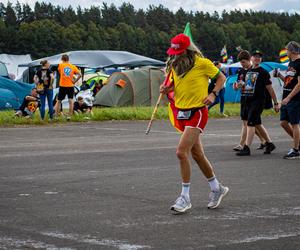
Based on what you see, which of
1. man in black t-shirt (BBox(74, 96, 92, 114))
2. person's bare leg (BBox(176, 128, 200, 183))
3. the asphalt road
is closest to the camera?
the asphalt road

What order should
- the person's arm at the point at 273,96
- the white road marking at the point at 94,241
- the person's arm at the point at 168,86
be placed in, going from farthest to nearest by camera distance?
the person's arm at the point at 273,96
the person's arm at the point at 168,86
the white road marking at the point at 94,241

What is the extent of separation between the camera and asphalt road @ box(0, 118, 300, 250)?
22.0 feet

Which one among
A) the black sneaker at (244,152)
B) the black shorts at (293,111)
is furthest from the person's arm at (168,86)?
the black sneaker at (244,152)

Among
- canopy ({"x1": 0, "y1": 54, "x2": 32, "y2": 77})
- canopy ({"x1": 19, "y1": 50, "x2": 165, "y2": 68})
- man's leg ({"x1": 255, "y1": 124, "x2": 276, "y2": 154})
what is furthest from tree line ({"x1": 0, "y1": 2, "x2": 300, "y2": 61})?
man's leg ({"x1": 255, "y1": 124, "x2": 276, "y2": 154})

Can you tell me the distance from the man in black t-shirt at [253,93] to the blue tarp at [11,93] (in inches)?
612

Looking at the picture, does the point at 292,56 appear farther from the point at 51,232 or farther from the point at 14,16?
the point at 14,16

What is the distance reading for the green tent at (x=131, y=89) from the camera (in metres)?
33.3

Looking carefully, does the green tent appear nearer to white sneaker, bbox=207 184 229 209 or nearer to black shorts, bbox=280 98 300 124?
black shorts, bbox=280 98 300 124

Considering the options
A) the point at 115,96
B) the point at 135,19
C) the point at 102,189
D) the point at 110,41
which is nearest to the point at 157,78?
the point at 115,96

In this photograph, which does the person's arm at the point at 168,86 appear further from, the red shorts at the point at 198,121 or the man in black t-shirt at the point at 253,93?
the man in black t-shirt at the point at 253,93

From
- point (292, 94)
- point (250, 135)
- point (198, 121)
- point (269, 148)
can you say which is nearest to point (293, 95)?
point (292, 94)

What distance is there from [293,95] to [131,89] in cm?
2064

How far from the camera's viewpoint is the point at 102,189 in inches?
386

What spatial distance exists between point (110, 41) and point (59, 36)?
12706mm
